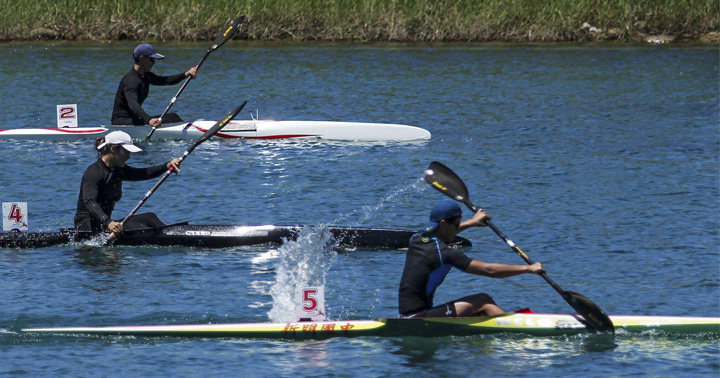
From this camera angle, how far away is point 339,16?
3478 cm

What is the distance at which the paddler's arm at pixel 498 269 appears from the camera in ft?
34.4

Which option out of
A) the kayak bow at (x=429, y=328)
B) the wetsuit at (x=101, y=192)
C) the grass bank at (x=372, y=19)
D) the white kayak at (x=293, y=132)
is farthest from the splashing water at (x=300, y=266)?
the grass bank at (x=372, y=19)

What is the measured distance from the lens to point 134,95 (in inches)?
802

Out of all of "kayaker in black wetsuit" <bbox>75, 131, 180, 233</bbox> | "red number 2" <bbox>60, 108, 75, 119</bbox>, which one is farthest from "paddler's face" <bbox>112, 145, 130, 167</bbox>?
"red number 2" <bbox>60, 108, 75, 119</bbox>

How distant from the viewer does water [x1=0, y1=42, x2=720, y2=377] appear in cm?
1068

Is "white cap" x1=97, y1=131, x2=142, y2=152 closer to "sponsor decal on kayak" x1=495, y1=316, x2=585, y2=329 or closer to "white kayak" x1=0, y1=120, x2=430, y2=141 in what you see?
"sponsor decal on kayak" x1=495, y1=316, x2=585, y2=329

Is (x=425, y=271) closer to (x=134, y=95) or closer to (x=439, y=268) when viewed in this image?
(x=439, y=268)

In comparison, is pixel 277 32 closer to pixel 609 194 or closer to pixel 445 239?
pixel 609 194

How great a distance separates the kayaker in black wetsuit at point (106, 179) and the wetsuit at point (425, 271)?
4.23m

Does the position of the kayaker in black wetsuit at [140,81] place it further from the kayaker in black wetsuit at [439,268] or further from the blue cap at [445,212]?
the blue cap at [445,212]

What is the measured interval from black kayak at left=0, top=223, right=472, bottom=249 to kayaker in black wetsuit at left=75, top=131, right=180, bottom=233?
0.27 metres

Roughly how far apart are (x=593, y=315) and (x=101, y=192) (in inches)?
241

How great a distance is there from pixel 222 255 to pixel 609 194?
6630mm

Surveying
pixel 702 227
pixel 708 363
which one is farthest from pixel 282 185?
pixel 708 363
